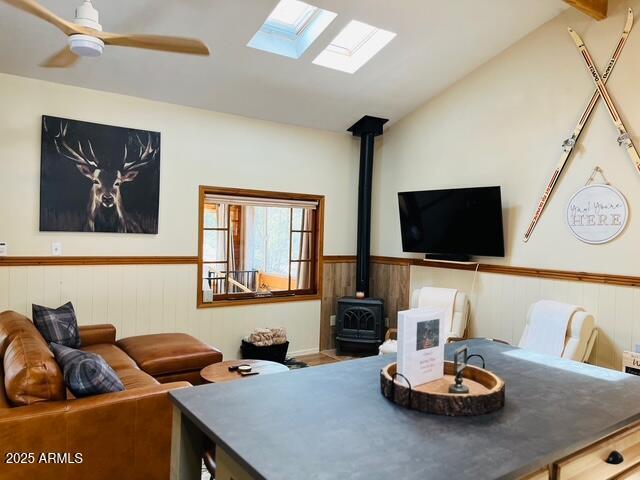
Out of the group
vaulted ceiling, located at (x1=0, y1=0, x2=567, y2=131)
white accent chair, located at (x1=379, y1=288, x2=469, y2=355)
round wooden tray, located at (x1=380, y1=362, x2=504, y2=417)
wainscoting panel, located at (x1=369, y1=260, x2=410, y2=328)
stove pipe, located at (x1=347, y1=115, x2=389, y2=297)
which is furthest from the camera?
stove pipe, located at (x1=347, y1=115, x2=389, y2=297)

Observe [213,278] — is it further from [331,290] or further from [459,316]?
[459,316]

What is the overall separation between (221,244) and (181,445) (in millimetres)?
3848

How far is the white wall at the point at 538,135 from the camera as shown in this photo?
367cm

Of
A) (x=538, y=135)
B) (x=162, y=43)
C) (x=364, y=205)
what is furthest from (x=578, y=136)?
(x=162, y=43)

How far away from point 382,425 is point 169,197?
3.92 meters

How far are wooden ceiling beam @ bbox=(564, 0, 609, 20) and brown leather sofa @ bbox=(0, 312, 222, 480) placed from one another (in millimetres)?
3985

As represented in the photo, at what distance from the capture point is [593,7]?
364 centimetres

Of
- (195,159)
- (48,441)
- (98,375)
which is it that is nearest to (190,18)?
(195,159)

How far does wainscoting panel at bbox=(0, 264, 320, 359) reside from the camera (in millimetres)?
4027

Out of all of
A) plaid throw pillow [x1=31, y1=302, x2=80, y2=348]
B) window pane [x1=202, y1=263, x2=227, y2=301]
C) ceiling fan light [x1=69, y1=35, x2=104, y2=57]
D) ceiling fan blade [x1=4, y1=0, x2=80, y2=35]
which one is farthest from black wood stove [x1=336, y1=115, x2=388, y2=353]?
ceiling fan blade [x1=4, y1=0, x2=80, y2=35]

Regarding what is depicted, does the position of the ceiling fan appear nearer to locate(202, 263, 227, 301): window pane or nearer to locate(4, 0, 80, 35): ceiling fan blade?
locate(4, 0, 80, 35): ceiling fan blade

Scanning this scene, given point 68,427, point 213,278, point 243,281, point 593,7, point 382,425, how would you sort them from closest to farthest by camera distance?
point 382,425, point 68,427, point 593,7, point 213,278, point 243,281

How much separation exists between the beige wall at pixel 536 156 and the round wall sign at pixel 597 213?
6cm

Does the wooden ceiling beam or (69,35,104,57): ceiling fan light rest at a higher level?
the wooden ceiling beam
